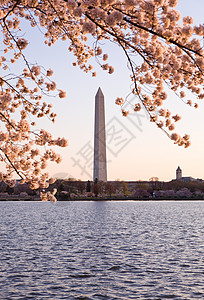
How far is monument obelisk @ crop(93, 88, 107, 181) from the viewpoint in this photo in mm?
84500

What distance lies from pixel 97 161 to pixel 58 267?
73072mm

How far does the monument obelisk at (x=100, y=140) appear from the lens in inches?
3327

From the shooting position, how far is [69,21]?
7.94m

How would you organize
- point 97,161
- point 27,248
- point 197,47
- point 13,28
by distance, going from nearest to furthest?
point 197,47, point 13,28, point 27,248, point 97,161

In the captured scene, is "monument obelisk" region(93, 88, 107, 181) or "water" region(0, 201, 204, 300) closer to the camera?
"water" region(0, 201, 204, 300)

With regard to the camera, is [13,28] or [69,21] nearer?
[69,21]

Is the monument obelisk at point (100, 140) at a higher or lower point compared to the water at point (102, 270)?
higher

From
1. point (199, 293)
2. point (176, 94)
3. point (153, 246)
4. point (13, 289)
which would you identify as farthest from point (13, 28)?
point (153, 246)

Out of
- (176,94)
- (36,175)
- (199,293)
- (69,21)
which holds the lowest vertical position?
(199,293)

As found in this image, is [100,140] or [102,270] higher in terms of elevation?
[100,140]

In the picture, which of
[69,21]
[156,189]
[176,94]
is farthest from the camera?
[156,189]

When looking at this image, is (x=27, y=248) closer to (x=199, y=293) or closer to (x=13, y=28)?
(x=199, y=293)

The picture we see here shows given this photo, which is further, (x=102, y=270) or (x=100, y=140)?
(x=100, y=140)

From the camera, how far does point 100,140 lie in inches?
3511
